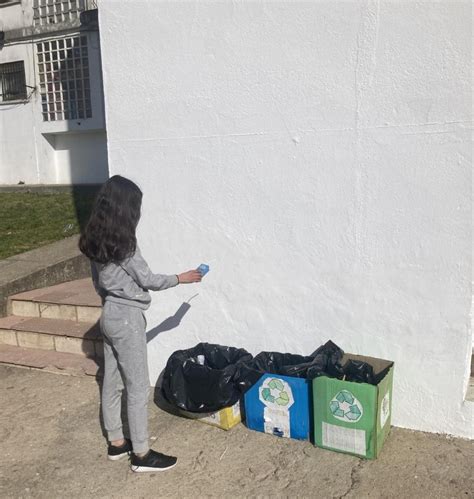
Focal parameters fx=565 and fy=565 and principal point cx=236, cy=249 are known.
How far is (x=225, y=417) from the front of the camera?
3748mm

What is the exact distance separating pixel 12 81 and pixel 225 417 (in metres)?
12.8

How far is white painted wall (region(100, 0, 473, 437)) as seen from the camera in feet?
10.8

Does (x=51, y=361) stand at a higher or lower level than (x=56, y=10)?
lower

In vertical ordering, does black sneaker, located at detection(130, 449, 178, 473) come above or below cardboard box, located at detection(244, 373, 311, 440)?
below

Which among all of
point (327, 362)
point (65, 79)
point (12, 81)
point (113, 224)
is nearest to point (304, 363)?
point (327, 362)

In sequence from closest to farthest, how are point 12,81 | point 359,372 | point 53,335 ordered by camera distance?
1. point 359,372
2. point 53,335
3. point 12,81

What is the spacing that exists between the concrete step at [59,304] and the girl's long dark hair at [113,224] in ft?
8.13

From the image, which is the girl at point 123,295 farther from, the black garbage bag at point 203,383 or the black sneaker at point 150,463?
the black garbage bag at point 203,383

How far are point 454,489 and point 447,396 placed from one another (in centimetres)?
62

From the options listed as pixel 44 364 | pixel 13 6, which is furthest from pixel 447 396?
pixel 13 6

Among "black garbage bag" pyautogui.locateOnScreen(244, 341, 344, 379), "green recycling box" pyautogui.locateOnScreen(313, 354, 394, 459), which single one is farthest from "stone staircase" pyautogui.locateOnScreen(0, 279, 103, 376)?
"green recycling box" pyautogui.locateOnScreen(313, 354, 394, 459)

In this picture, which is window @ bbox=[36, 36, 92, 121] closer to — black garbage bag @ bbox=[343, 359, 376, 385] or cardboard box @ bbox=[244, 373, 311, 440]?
cardboard box @ bbox=[244, 373, 311, 440]

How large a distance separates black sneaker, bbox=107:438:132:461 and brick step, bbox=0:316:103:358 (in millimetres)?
1648

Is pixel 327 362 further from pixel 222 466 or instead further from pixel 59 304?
pixel 59 304
